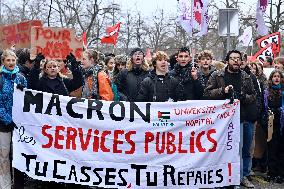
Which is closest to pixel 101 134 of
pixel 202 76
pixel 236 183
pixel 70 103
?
pixel 70 103

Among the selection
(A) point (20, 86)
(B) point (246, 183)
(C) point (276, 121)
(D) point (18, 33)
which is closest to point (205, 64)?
(C) point (276, 121)

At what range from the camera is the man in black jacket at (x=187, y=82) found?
608 cm

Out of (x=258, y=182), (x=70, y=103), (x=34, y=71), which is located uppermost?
(x=34, y=71)

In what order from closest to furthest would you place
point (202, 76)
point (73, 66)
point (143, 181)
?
1. point (143, 181)
2. point (73, 66)
3. point (202, 76)

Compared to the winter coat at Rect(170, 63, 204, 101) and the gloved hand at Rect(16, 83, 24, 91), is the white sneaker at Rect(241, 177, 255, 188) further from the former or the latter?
the gloved hand at Rect(16, 83, 24, 91)

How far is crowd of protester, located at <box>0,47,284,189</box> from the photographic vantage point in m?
5.57

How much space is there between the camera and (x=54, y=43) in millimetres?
6922

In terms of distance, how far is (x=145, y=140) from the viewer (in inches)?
217

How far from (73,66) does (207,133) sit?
1951 millimetres

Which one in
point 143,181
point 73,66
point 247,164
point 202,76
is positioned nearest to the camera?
point 143,181

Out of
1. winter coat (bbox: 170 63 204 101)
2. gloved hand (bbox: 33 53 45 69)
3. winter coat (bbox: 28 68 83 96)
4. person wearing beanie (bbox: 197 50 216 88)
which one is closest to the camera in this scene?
winter coat (bbox: 28 68 83 96)

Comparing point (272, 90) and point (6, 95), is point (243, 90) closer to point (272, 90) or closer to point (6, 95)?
point (272, 90)

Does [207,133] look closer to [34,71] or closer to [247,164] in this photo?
[247,164]

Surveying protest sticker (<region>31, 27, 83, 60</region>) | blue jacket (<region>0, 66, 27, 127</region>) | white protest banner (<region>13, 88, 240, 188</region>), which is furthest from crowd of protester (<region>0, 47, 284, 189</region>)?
white protest banner (<region>13, 88, 240, 188</region>)
